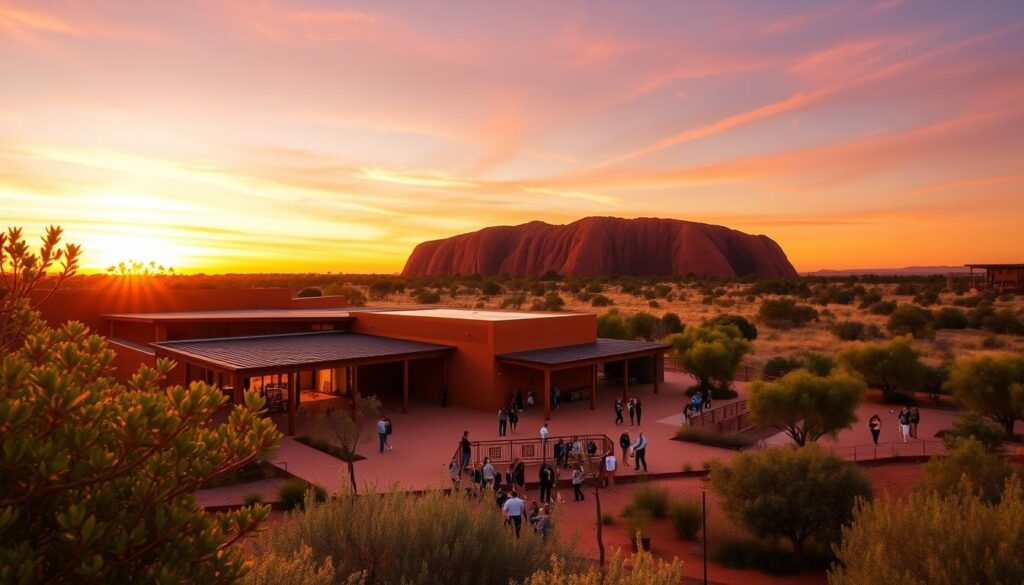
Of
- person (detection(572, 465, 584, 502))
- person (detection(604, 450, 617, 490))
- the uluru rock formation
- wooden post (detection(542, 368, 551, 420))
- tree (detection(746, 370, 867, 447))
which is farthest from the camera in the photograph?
the uluru rock formation

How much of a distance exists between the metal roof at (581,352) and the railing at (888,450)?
769cm

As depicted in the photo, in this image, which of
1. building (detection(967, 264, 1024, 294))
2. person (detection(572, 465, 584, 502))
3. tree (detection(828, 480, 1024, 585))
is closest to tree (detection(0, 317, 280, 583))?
tree (detection(828, 480, 1024, 585))

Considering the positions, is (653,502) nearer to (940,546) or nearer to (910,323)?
(940,546)

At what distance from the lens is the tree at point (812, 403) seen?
19406 millimetres

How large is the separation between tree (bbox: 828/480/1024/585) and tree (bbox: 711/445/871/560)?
4.44 m

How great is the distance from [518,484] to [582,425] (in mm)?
7580

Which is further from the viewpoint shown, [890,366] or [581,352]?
[581,352]

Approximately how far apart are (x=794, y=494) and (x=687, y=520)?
7.52ft

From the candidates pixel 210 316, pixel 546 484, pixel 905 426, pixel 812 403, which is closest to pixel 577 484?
pixel 546 484

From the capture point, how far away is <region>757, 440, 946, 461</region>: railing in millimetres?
19672

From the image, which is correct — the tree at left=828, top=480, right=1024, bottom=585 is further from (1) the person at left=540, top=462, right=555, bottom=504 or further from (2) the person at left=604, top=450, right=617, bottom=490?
(2) the person at left=604, top=450, right=617, bottom=490

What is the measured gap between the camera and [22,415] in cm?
294

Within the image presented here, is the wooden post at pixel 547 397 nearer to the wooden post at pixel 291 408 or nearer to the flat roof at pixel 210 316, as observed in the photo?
the wooden post at pixel 291 408

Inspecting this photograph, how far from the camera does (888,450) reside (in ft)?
67.1
